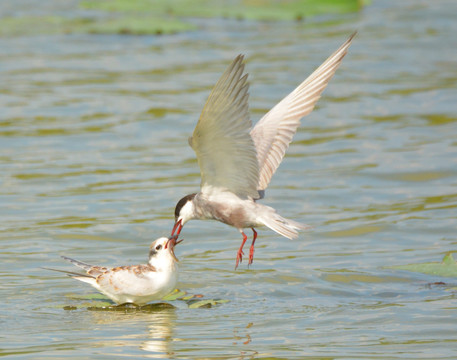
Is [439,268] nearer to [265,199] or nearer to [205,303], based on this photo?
[205,303]

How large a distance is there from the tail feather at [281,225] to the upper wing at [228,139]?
0.31m

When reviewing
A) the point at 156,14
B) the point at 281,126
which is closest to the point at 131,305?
the point at 281,126

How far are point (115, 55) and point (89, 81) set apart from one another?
6.48 ft

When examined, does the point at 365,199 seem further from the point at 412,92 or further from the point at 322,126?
the point at 412,92

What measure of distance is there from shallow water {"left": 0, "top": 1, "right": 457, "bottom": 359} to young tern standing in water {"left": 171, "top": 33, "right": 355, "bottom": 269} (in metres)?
0.66

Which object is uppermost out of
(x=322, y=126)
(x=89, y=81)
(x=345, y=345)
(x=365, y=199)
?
(x=89, y=81)

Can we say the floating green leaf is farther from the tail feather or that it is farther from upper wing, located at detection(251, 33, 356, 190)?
upper wing, located at detection(251, 33, 356, 190)

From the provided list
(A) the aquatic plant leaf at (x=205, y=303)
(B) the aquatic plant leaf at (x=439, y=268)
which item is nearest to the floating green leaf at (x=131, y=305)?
(A) the aquatic plant leaf at (x=205, y=303)

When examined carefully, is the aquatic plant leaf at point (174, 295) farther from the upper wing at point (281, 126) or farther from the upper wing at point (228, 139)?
the upper wing at point (281, 126)

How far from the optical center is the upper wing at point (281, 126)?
8.16m

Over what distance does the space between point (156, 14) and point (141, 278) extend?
48.9ft

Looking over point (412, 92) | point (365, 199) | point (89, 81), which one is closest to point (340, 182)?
point (365, 199)

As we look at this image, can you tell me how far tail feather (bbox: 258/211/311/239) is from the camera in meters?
7.32

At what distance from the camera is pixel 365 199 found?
429 inches
